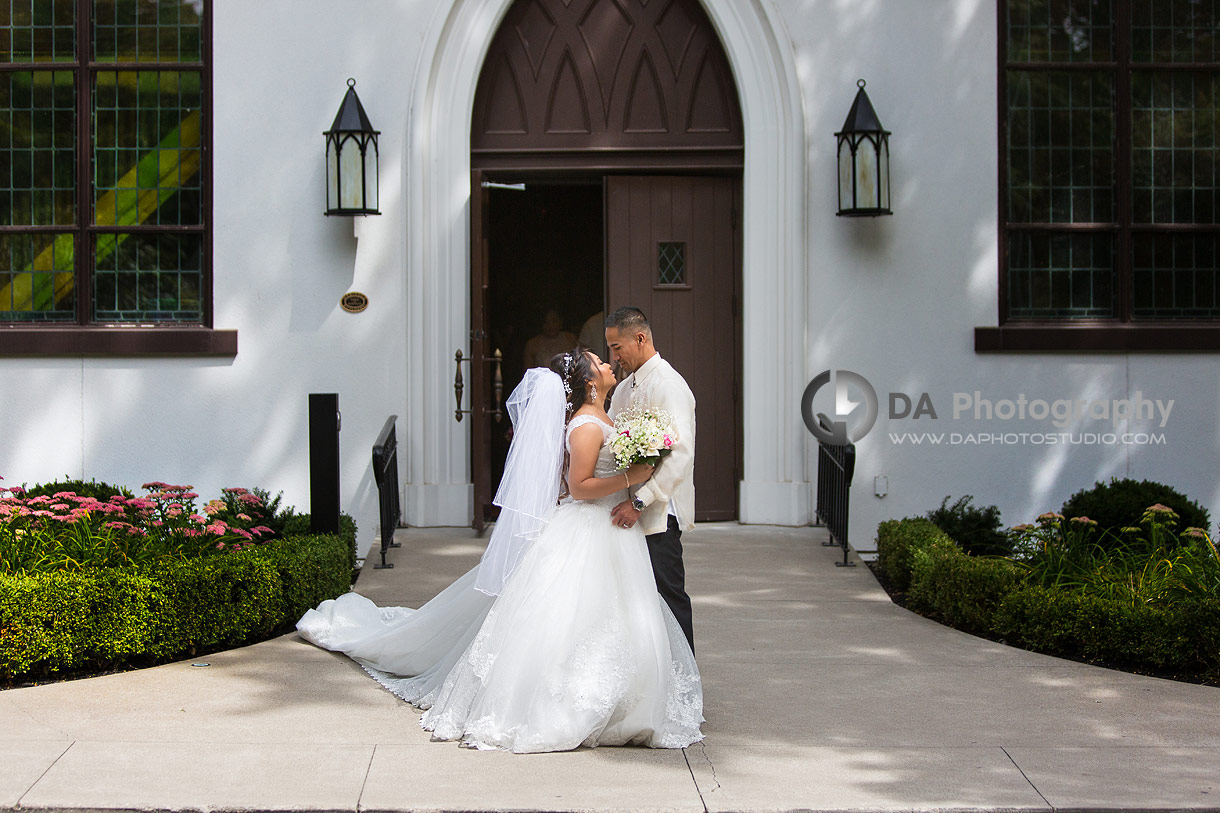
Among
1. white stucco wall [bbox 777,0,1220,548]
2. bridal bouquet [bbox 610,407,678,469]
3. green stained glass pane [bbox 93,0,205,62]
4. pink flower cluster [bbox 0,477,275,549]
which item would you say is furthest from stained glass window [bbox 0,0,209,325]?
bridal bouquet [bbox 610,407,678,469]

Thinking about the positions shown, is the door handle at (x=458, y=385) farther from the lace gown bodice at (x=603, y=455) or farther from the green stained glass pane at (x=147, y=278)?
the lace gown bodice at (x=603, y=455)

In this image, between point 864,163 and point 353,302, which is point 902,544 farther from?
point 353,302

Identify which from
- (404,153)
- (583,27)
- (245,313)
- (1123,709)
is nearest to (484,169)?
(404,153)

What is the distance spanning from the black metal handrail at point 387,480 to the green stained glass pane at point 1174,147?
6.64 m

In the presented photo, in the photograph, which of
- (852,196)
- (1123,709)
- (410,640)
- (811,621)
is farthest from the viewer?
(852,196)

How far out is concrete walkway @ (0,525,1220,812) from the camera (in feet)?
15.4

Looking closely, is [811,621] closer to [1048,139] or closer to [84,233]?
[1048,139]

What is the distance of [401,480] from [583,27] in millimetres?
4217

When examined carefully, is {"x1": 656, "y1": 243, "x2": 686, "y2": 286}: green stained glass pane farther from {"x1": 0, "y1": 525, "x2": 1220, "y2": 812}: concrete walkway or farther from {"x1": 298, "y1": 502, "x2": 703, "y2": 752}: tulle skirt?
{"x1": 298, "y1": 502, "x2": 703, "y2": 752}: tulle skirt

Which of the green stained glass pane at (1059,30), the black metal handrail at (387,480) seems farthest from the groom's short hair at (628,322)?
the green stained glass pane at (1059,30)

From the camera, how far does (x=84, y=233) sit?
34.0ft

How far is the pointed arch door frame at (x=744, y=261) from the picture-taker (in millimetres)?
10195

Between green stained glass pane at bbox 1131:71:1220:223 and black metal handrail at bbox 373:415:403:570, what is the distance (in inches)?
261

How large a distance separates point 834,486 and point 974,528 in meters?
1.09
